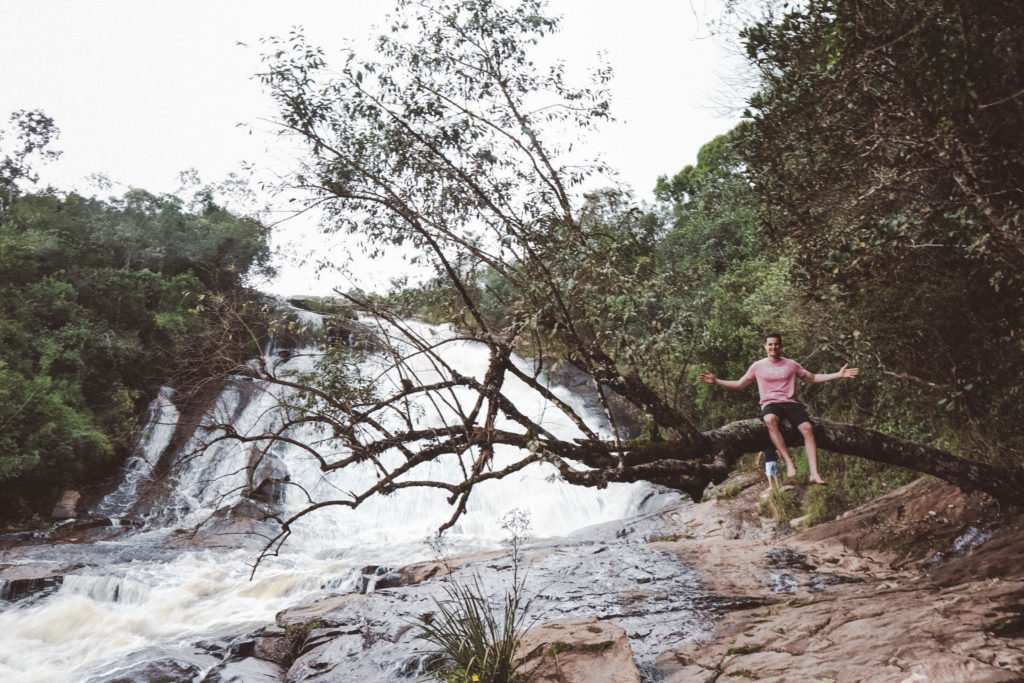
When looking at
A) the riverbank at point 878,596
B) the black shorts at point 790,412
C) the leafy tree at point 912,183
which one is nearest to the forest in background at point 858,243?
the leafy tree at point 912,183

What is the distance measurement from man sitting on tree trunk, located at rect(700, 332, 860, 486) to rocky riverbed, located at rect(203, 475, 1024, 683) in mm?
1486

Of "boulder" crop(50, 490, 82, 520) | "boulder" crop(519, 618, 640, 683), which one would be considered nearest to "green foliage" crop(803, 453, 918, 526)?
"boulder" crop(519, 618, 640, 683)

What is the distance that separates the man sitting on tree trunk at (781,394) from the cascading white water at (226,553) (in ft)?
6.87

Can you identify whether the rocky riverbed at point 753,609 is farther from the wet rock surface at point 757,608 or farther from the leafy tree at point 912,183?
the leafy tree at point 912,183

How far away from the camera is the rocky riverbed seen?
4.40m

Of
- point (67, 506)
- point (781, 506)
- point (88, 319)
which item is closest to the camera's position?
point (781, 506)

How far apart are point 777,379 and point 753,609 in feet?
8.66

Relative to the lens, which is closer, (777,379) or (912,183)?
(777,379)

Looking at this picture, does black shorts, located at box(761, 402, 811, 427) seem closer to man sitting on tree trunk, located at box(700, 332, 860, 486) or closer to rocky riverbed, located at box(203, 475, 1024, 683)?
man sitting on tree trunk, located at box(700, 332, 860, 486)

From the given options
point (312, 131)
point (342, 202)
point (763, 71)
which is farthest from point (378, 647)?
point (763, 71)

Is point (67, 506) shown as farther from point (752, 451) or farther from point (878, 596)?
point (878, 596)

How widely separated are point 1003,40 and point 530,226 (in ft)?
14.1

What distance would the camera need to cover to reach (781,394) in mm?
5816

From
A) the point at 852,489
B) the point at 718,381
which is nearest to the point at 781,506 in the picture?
the point at 852,489
